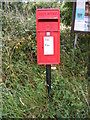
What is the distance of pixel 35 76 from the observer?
3.53 metres

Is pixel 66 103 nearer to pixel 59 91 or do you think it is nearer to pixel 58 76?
pixel 59 91

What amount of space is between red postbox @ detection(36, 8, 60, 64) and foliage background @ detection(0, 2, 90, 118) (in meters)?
0.50

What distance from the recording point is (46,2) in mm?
5570

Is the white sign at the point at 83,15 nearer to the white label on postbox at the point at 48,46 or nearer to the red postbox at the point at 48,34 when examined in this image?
the red postbox at the point at 48,34

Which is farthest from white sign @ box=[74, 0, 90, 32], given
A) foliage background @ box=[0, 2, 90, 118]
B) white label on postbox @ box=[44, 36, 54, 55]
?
white label on postbox @ box=[44, 36, 54, 55]

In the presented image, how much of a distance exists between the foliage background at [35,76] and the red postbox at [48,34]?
50cm

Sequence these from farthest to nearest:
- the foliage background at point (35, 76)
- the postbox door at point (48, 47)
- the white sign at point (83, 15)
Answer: the white sign at point (83, 15) < the postbox door at point (48, 47) < the foliage background at point (35, 76)

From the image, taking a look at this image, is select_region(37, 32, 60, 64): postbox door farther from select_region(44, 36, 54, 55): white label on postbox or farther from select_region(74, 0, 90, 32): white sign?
select_region(74, 0, 90, 32): white sign

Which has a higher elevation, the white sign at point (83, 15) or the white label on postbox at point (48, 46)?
the white sign at point (83, 15)

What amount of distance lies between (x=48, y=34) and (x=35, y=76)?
0.96 meters

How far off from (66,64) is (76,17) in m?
0.98

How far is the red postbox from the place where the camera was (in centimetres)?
289

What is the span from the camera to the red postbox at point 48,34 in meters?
2.89

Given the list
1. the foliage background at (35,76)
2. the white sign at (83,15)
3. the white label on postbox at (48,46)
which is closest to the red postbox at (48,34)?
the white label on postbox at (48,46)
